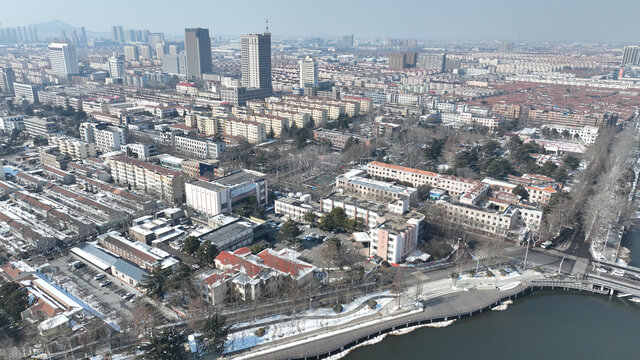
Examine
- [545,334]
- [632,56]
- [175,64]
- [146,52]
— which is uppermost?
[632,56]

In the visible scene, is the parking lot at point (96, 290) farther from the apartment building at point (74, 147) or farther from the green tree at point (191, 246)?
the apartment building at point (74, 147)

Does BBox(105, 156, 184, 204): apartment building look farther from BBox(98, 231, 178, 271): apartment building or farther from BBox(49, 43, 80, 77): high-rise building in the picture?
BBox(49, 43, 80, 77): high-rise building

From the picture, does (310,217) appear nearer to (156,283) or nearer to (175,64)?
(156,283)

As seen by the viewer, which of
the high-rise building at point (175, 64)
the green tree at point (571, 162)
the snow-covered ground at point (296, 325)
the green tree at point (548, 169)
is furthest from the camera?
the high-rise building at point (175, 64)

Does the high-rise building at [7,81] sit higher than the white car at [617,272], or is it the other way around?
the high-rise building at [7,81]

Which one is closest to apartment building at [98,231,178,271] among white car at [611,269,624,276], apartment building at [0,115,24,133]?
white car at [611,269,624,276]

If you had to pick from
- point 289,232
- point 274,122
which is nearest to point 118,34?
point 274,122

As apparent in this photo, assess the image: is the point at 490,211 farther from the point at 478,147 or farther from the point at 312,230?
the point at 478,147

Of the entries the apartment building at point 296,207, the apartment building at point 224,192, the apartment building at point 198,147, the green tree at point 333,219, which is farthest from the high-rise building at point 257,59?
the green tree at point 333,219
